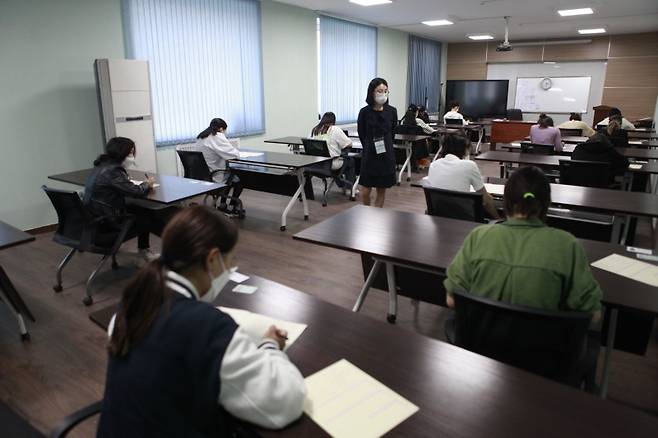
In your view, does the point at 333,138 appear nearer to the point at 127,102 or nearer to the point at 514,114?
the point at 127,102

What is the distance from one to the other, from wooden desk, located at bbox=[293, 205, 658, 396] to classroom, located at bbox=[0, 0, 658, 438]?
0.05 feet

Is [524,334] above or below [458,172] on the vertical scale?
Answer: below

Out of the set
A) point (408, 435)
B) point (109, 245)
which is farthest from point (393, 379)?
point (109, 245)

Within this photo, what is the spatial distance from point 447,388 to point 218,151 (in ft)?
14.8

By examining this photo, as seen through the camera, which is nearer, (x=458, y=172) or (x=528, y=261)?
(x=528, y=261)

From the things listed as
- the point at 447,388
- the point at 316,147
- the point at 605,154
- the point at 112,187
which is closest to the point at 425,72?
the point at 316,147

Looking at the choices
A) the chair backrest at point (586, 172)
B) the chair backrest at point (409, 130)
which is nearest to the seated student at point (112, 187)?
the chair backrest at point (586, 172)

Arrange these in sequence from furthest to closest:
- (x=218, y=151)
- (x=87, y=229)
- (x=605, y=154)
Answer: (x=218, y=151) → (x=605, y=154) → (x=87, y=229)

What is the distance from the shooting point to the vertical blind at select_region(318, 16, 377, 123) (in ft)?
28.6

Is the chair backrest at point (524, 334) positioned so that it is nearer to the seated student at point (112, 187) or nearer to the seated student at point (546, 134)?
the seated student at point (112, 187)

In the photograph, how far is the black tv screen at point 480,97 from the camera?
43.0ft

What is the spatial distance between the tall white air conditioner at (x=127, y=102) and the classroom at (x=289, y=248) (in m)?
0.03

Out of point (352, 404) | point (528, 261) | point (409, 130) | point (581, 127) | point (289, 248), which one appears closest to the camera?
point (352, 404)

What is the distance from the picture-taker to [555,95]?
12617mm
